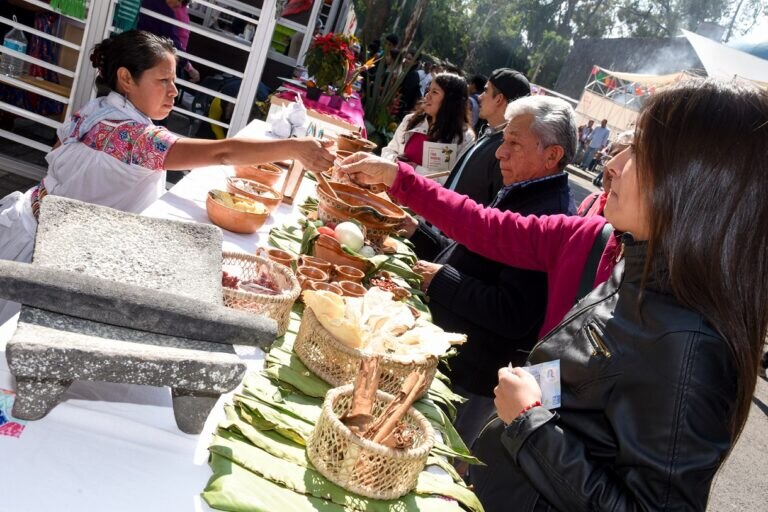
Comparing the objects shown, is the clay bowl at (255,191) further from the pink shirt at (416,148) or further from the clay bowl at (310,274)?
the pink shirt at (416,148)

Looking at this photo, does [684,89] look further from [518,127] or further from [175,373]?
[518,127]

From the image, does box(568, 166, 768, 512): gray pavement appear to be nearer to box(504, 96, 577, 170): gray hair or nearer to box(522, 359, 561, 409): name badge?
box(504, 96, 577, 170): gray hair

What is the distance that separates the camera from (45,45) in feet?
16.5

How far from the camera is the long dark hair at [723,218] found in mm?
1240

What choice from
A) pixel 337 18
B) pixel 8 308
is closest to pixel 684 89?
pixel 8 308

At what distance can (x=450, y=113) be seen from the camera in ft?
18.3

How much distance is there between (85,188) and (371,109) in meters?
7.78

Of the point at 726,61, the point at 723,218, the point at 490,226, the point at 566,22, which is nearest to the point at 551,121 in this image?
the point at 490,226

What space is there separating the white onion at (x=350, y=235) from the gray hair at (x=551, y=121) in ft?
2.92

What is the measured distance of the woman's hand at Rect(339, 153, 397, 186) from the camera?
8.33ft

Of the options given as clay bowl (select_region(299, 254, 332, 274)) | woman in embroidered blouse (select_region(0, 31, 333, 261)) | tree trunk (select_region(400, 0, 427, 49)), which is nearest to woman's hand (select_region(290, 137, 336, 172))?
woman in embroidered blouse (select_region(0, 31, 333, 261))

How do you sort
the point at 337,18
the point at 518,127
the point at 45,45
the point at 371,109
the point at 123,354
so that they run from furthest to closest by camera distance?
the point at 337,18 < the point at 371,109 < the point at 45,45 < the point at 518,127 < the point at 123,354

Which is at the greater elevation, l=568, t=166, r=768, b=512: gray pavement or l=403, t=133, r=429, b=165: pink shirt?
l=403, t=133, r=429, b=165: pink shirt

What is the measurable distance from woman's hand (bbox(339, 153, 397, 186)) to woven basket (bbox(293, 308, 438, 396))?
971 mm
